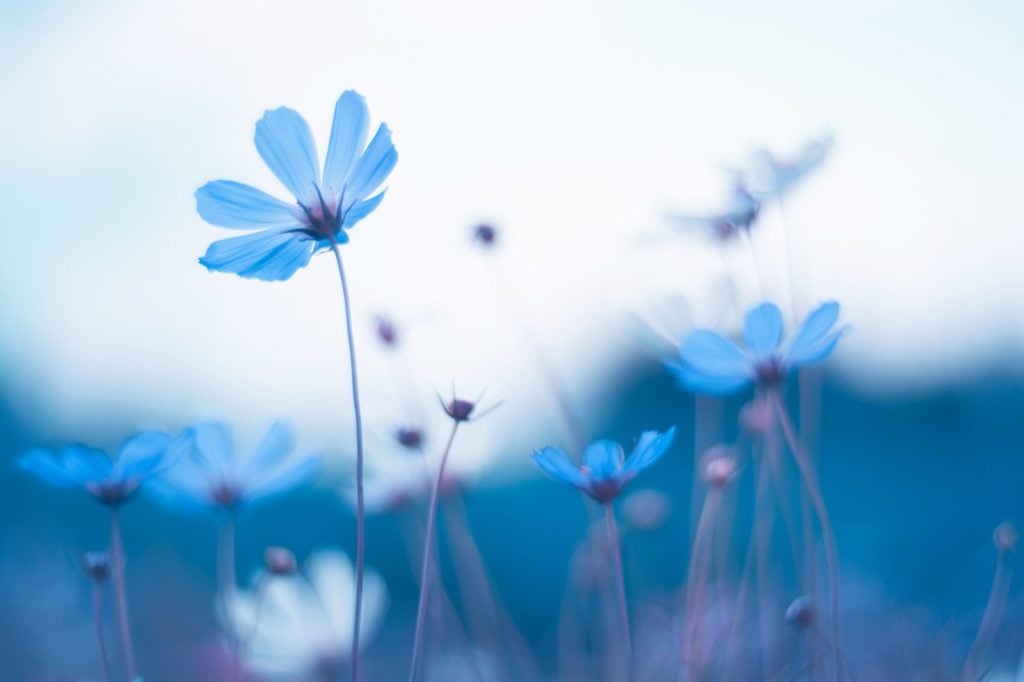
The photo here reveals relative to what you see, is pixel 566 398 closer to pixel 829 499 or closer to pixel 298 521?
pixel 829 499

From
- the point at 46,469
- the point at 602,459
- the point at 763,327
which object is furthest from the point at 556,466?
the point at 46,469

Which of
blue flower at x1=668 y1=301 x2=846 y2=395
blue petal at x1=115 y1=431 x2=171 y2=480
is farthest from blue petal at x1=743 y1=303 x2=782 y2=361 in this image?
blue petal at x1=115 y1=431 x2=171 y2=480

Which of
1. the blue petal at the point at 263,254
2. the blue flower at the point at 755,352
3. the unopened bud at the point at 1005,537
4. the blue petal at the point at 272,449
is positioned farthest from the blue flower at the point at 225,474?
the unopened bud at the point at 1005,537

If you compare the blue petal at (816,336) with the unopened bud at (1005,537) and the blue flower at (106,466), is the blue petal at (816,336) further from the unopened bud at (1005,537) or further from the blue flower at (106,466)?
the blue flower at (106,466)

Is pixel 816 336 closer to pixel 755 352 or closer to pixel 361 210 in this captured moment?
pixel 755 352

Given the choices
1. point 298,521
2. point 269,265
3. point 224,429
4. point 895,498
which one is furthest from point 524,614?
point 269,265

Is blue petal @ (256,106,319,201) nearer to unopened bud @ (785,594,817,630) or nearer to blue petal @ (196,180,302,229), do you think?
blue petal @ (196,180,302,229)
